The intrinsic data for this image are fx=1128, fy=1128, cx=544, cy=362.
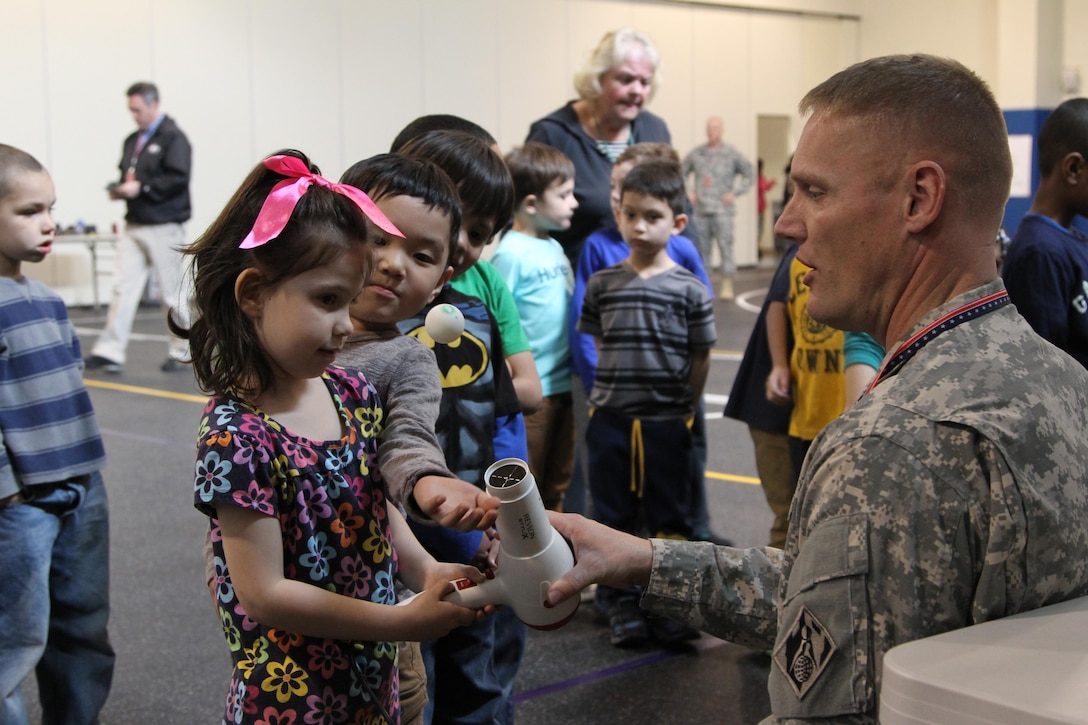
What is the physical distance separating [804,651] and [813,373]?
256cm

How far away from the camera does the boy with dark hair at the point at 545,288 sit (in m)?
4.11

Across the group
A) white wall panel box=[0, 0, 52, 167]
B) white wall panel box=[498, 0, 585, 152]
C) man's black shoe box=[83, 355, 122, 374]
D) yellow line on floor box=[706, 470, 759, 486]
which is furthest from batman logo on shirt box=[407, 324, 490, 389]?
white wall panel box=[498, 0, 585, 152]

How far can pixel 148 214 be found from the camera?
1020cm

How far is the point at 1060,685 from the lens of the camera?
1.04 m

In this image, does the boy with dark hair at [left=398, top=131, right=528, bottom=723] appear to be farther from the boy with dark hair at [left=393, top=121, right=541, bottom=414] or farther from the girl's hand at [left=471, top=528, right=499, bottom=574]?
the girl's hand at [left=471, top=528, right=499, bottom=574]

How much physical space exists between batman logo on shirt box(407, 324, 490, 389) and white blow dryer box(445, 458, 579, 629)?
2.48ft

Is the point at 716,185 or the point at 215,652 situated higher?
the point at 716,185

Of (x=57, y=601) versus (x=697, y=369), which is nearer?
(x=57, y=601)

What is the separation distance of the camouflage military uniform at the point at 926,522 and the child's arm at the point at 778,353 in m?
2.49

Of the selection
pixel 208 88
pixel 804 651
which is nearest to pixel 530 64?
pixel 208 88

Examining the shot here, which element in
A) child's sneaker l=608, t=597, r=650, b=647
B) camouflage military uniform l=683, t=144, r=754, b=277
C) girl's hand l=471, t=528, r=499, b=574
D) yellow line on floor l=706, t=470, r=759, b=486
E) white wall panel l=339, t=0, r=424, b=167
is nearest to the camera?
girl's hand l=471, t=528, r=499, b=574

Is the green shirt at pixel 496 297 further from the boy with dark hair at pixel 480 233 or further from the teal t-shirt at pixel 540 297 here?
the teal t-shirt at pixel 540 297

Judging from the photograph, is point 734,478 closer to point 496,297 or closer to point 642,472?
point 642,472

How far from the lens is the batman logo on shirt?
2.48m
